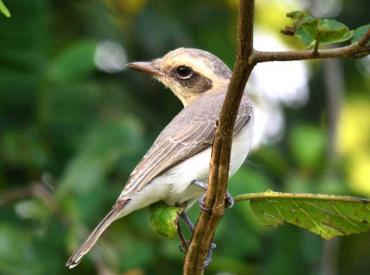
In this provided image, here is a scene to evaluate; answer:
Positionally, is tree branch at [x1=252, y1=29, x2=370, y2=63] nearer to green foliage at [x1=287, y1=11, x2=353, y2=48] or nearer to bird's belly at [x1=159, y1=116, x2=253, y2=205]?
green foliage at [x1=287, y1=11, x2=353, y2=48]

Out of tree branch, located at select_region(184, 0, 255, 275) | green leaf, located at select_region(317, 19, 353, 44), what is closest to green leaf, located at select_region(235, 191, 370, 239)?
tree branch, located at select_region(184, 0, 255, 275)

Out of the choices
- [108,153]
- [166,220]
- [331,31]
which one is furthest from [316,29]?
[108,153]

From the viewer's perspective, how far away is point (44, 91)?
6.11m

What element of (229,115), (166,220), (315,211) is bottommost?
(166,220)

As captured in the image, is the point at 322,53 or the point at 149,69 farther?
the point at 149,69

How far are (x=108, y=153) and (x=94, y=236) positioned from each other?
72.2 inches

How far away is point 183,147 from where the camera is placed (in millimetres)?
4504

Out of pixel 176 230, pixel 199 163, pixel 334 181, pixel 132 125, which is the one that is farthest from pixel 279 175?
pixel 176 230

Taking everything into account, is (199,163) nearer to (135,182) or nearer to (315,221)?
(135,182)

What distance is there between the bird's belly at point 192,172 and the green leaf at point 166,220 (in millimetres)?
279

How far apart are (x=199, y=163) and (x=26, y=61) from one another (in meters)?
2.05

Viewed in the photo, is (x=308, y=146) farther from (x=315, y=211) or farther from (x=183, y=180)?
(x=315, y=211)

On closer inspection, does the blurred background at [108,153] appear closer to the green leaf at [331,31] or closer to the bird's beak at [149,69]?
the bird's beak at [149,69]

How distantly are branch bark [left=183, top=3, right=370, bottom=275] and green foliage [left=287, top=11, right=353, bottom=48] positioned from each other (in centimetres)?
15
